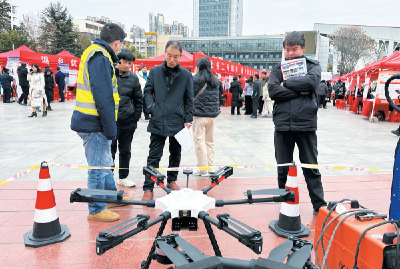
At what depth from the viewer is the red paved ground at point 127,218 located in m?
2.56

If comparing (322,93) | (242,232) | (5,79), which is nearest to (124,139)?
(242,232)

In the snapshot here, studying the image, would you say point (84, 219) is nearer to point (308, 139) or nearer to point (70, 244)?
point (70, 244)

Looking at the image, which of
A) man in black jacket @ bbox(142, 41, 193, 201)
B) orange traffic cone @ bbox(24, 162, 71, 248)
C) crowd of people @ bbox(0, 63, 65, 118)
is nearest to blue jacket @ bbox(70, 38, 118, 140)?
orange traffic cone @ bbox(24, 162, 71, 248)

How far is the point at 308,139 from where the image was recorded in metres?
3.35

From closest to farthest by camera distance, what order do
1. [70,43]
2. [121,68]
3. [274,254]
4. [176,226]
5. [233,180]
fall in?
[274,254]
[176,226]
[121,68]
[233,180]
[70,43]

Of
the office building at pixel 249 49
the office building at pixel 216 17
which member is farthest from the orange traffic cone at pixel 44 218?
the office building at pixel 216 17

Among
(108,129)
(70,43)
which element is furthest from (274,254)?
(70,43)

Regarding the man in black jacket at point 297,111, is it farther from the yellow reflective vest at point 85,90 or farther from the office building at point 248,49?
the office building at point 248,49

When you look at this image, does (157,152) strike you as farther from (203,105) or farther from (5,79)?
(5,79)

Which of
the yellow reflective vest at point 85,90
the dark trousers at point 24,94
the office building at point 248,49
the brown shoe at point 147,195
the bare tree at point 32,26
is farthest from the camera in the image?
the office building at point 248,49

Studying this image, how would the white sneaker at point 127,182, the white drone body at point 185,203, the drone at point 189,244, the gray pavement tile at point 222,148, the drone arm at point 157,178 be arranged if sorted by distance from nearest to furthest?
the drone at point 189,244, the white drone body at point 185,203, the drone arm at point 157,178, the white sneaker at point 127,182, the gray pavement tile at point 222,148

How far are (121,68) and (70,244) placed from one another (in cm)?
228

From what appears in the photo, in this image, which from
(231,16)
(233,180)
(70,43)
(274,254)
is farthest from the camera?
(231,16)

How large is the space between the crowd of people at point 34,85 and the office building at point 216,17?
146 metres
